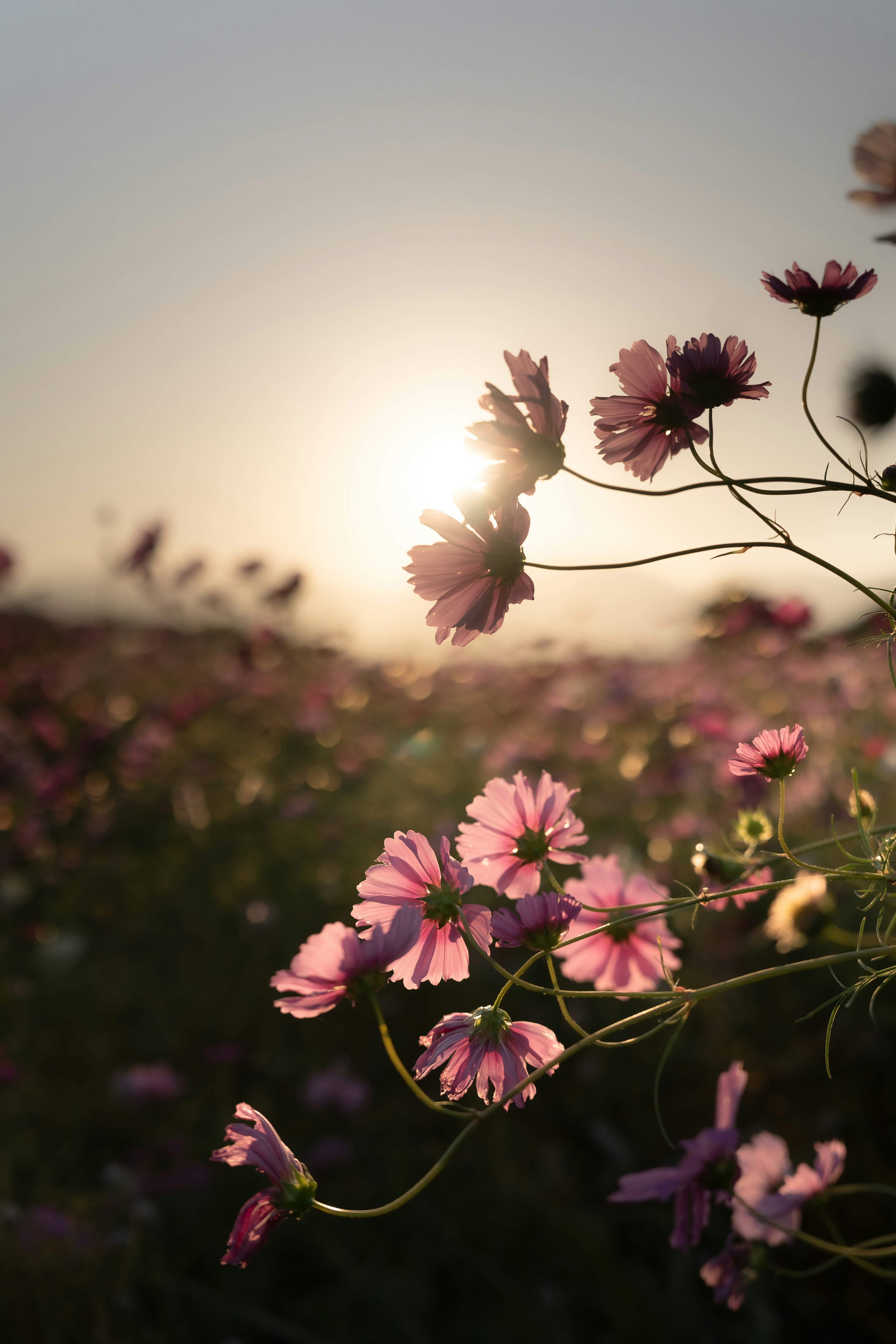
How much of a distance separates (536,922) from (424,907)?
6 cm

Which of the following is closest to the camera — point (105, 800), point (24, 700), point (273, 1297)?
point (273, 1297)

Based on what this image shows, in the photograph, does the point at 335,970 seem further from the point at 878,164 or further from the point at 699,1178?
the point at 878,164

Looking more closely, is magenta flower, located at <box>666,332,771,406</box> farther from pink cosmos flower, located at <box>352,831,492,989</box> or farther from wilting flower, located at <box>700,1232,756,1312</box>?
wilting flower, located at <box>700,1232,756,1312</box>

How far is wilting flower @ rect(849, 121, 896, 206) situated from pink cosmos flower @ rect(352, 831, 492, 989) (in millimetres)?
402

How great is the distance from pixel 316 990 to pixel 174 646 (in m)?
4.42

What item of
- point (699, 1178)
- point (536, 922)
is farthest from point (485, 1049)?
point (699, 1178)

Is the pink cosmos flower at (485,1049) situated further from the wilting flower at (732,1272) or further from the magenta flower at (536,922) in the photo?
the wilting flower at (732,1272)

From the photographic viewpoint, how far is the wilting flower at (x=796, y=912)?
75 cm

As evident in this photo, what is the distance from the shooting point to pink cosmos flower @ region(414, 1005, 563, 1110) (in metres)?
0.42

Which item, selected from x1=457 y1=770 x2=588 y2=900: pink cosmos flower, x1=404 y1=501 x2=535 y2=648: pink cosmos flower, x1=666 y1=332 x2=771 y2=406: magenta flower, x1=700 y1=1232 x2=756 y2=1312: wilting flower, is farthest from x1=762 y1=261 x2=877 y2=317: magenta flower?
x1=700 y1=1232 x2=756 y2=1312: wilting flower

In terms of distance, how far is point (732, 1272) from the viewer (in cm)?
52

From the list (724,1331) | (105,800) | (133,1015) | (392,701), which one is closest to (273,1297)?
(724,1331)

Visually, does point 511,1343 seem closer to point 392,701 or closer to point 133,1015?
point 133,1015

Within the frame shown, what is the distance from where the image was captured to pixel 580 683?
3.37 m
